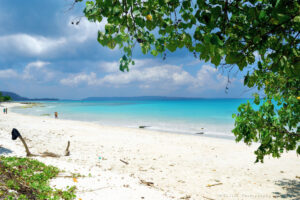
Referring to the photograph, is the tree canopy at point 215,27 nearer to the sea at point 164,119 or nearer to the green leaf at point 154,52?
the green leaf at point 154,52

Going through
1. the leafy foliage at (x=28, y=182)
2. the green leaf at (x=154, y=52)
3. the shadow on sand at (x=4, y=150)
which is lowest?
the shadow on sand at (x=4, y=150)

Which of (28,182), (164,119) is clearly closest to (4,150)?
(28,182)

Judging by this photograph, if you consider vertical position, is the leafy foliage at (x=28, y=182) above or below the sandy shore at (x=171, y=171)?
above

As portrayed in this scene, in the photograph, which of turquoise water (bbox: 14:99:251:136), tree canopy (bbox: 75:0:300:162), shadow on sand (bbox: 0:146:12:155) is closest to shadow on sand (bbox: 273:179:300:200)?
tree canopy (bbox: 75:0:300:162)

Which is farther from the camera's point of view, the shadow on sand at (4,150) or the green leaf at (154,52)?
the shadow on sand at (4,150)

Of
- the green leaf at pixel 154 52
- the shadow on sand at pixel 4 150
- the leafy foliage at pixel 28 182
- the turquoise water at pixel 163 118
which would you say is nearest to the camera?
the green leaf at pixel 154 52

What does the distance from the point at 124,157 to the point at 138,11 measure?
9.62 m

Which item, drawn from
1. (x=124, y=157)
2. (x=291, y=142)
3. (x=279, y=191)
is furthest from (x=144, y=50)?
(x=124, y=157)

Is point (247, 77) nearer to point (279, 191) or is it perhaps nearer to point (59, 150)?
point (279, 191)

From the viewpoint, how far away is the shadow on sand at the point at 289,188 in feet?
22.3

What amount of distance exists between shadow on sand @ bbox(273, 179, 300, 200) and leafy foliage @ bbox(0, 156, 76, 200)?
6.60 m

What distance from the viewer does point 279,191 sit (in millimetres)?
7211

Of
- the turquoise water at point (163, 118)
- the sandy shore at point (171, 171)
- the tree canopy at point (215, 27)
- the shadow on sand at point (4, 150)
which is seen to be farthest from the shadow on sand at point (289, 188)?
the turquoise water at point (163, 118)

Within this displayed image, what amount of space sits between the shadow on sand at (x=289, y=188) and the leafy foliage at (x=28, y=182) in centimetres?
660
